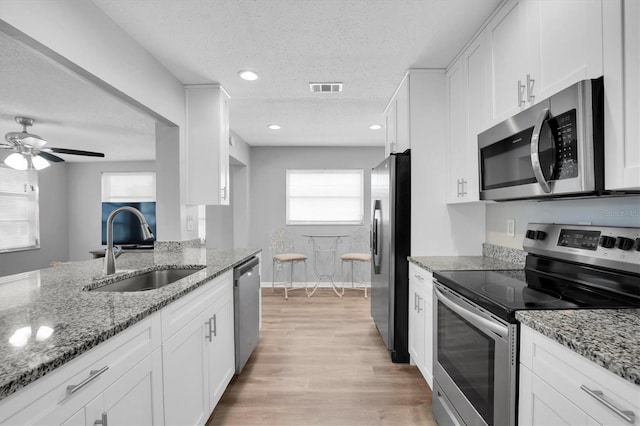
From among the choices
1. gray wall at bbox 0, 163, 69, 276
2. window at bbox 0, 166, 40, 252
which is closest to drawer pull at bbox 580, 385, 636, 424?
window at bbox 0, 166, 40, 252

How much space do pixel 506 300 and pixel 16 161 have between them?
12.9ft

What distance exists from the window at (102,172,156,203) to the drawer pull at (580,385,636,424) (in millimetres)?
7167

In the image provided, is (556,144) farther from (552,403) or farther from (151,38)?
(151,38)

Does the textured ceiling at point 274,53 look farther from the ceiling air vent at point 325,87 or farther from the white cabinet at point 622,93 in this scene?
the white cabinet at point 622,93

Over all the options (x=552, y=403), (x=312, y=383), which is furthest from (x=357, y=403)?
(x=552, y=403)

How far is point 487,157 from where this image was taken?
1866mm

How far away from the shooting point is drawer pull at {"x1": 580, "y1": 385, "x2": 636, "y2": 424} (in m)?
0.72

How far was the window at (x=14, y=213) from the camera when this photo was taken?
245cm

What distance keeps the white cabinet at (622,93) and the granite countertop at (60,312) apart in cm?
166

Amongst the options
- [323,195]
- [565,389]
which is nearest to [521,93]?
[565,389]

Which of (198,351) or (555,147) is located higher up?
(555,147)

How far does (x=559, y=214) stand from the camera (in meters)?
1.75

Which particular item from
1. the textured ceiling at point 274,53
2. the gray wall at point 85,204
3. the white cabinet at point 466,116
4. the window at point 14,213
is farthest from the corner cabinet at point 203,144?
the gray wall at point 85,204

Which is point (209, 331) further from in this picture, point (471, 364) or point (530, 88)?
point (530, 88)
